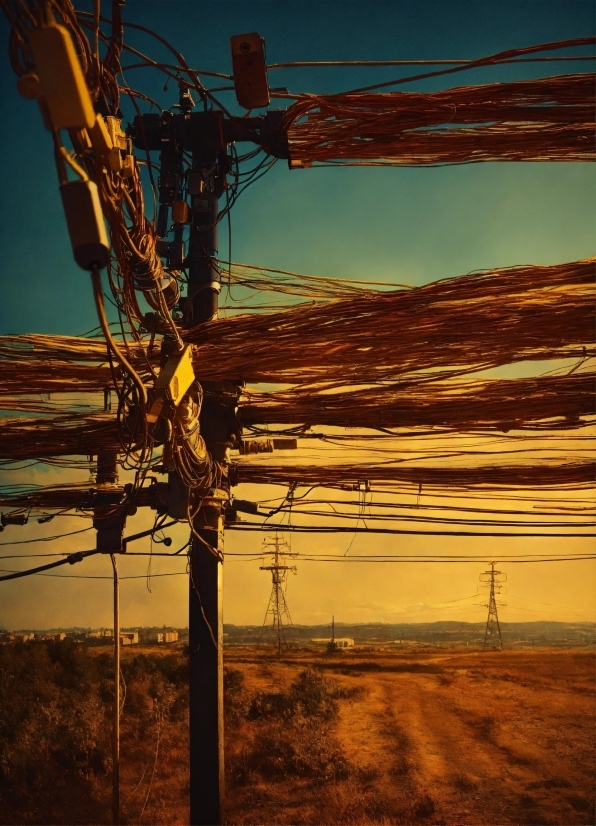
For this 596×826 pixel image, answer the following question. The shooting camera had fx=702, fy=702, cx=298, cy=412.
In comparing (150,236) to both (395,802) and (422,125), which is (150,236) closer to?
(422,125)

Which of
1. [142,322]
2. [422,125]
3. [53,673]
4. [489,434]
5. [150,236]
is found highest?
[422,125]

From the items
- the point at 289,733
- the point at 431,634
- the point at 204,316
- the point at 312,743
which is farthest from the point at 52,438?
the point at 431,634

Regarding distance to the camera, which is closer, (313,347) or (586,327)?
(586,327)

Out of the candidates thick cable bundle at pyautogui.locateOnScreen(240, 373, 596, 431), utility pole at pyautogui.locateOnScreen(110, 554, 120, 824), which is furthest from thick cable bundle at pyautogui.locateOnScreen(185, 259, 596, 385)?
utility pole at pyautogui.locateOnScreen(110, 554, 120, 824)

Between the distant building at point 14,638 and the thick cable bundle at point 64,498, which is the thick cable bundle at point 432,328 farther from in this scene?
the distant building at point 14,638

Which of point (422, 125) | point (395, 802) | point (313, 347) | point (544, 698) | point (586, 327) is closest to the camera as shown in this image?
point (422, 125)

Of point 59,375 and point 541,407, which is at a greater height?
point 59,375

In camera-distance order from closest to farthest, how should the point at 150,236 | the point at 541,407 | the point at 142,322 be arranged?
the point at 150,236, the point at 142,322, the point at 541,407

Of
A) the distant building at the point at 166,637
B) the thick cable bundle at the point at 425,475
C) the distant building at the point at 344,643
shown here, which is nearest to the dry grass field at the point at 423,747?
the distant building at the point at 344,643

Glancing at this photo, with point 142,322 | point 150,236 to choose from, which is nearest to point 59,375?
point 142,322
